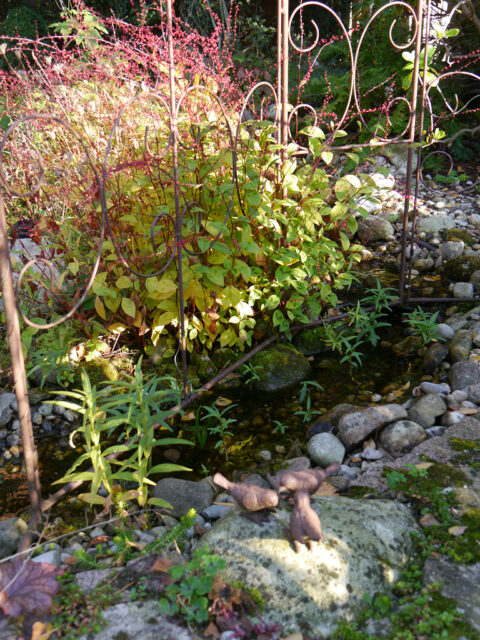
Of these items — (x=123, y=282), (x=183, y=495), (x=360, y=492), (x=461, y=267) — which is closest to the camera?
(x=360, y=492)

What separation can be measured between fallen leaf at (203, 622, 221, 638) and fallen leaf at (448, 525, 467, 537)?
0.86m

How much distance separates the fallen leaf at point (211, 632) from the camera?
1.54m

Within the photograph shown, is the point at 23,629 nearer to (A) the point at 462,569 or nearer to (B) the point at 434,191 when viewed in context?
(A) the point at 462,569

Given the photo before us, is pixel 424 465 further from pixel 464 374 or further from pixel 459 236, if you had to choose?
pixel 459 236

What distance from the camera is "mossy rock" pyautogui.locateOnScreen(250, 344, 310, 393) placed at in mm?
3436

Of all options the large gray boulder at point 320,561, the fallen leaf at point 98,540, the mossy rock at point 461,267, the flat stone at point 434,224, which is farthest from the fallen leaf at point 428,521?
the flat stone at point 434,224

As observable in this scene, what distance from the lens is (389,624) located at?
5.17 ft

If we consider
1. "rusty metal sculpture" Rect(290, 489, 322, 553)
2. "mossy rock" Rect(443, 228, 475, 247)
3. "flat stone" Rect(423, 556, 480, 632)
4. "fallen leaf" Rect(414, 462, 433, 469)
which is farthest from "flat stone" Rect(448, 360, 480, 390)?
"mossy rock" Rect(443, 228, 475, 247)

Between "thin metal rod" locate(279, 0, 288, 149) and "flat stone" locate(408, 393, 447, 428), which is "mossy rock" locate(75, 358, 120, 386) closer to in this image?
→ "thin metal rod" locate(279, 0, 288, 149)

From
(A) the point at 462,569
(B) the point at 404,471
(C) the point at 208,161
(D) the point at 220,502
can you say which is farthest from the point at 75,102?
(A) the point at 462,569

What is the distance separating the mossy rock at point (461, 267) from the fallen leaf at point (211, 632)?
3.64 metres

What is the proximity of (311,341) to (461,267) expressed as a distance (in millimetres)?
1579

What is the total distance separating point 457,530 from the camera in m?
Answer: 1.88

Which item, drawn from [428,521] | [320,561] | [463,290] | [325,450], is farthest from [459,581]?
[463,290]
